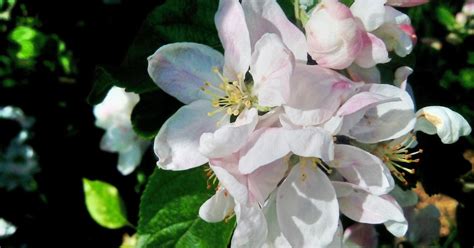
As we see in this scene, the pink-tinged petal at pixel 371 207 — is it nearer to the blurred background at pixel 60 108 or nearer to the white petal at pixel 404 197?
the white petal at pixel 404 197

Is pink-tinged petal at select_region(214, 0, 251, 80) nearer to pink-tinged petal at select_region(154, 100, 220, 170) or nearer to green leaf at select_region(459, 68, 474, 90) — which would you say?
pink-tinged petal at select_region(154, 100, 220, 170)

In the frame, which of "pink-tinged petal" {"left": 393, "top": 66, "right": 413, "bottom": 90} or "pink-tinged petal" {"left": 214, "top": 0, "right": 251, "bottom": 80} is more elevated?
"pink-tinged petal" {"left": 214, "top": 0, "right": 251, "bottom": 80}

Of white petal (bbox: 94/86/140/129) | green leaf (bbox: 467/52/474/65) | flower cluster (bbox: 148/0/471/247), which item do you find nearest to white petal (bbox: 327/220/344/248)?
flower cluster (bbox: 148/0/471/247)

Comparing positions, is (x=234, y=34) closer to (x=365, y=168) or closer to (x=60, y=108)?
(x=365, y=168)

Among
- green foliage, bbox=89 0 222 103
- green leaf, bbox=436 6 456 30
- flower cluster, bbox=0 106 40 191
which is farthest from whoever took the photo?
green leaf, bbox=436 6 456 30

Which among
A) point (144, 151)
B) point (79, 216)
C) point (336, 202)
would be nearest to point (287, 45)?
point (336, 202)

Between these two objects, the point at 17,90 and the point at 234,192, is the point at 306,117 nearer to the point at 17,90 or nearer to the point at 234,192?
the point at 234,192

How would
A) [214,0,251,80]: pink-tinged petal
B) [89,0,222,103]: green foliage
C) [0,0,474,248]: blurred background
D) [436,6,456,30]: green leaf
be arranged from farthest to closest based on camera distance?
1. [436,6,456,30]: green leaf
2. [0,0,474,248]: blurred background
3. [89,0,222,103]: green foliage
4. [214,0,251,80]: pink-tinged petal
